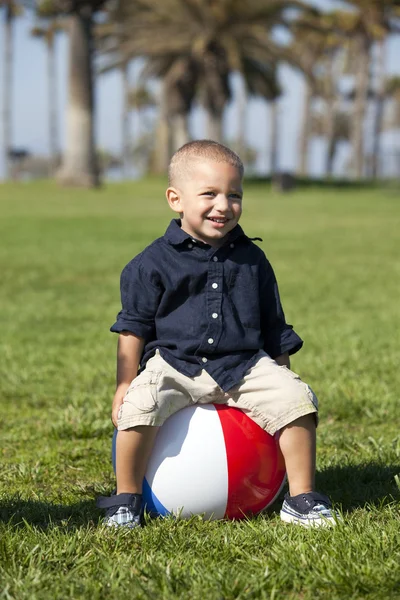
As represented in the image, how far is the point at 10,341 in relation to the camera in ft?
27.6

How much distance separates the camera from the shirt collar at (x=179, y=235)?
13.0ft

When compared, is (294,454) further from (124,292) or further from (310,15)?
(310,15)

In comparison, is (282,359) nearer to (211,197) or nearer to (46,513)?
(211,197)

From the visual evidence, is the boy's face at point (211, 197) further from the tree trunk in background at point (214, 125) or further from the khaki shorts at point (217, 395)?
the tree trunk in background at point (214, 125)

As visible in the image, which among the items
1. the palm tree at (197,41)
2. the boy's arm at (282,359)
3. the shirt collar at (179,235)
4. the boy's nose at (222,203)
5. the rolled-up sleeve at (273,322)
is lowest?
the boy's arm at (282,359)

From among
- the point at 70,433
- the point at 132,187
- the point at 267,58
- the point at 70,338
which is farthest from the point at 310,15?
the point at 70,433

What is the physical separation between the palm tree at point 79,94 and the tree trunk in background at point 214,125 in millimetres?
10407

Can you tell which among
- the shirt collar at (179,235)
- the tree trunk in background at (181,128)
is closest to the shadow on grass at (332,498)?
the shirt collar at (179,235)

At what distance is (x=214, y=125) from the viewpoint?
47.3 metres

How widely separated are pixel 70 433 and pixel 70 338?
3.27 metres

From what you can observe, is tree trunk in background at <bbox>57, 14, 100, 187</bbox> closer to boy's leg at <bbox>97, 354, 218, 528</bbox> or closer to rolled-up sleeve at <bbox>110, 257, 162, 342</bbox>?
rolled-up sleeve at <bbox>110, 257, 162, 342</bbox>

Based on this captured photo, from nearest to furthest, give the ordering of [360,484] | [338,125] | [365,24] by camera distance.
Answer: [360,484] → [365,24] → [338,125]

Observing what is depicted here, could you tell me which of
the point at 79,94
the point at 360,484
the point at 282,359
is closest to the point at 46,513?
the point at 282,359

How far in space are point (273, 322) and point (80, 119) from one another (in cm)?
3379
